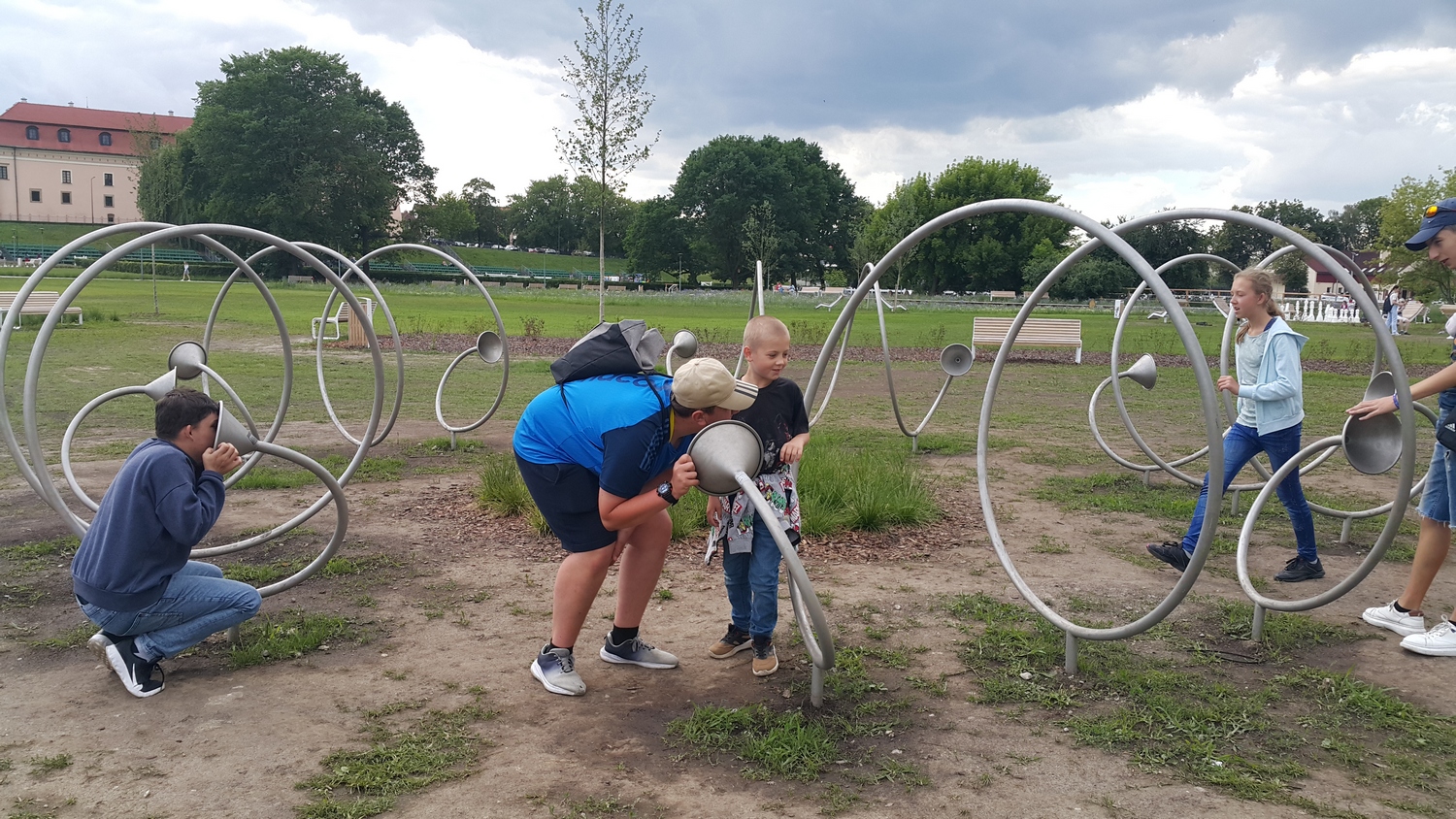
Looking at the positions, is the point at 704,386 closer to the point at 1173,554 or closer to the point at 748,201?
the point at 1173,554

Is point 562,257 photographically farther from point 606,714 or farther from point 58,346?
point 606,714

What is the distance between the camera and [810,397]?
4633 millimetres

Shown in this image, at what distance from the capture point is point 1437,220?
434 centimetres

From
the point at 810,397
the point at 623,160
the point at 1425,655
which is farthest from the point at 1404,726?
the point at 623,160

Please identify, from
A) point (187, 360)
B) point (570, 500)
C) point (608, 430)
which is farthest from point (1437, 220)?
point (187, 360)

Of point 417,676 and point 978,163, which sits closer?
point 417,676

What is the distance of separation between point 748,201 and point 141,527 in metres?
67.7

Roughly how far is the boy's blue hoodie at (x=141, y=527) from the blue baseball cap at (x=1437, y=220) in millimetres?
5295

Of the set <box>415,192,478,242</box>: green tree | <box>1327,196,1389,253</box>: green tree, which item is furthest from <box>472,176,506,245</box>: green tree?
<box>1327,196,1389,253</box>: green tree

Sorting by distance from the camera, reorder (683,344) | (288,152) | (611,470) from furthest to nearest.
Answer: (288,152) → (683,344) → (611,470)

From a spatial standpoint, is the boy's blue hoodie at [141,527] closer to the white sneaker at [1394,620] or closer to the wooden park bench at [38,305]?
the white sneaker at [1394,620]

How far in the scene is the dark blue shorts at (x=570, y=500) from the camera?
12.1 ft

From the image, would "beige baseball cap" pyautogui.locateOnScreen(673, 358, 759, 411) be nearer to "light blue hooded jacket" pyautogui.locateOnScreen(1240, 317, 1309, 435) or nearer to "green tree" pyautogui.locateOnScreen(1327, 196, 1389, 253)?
"light blue hooded jacket" pyautogui.locateOnScreen(1240, 317, 1309, 435)

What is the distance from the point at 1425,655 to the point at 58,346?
65.4ft
